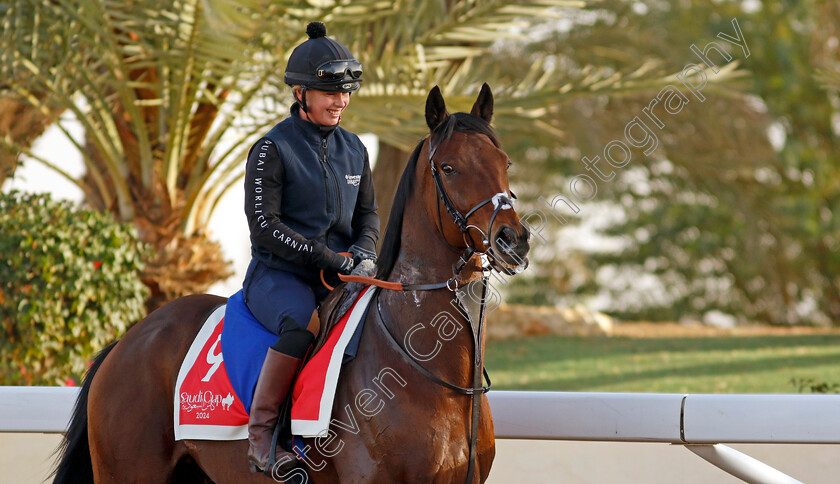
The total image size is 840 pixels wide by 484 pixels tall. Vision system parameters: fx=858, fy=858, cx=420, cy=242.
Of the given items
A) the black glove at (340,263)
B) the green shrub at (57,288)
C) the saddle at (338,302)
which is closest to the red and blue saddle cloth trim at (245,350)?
the saddle at (338,302)

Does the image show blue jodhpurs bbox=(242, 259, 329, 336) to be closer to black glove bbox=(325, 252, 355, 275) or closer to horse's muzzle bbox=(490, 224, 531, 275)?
black glove bbox=(325, 252, 355, 275)

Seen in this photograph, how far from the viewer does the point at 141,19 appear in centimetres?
679

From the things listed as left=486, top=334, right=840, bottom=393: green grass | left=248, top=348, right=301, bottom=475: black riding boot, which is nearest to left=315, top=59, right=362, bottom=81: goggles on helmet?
left=248, top=348, right=301, bottom=475: black riding boot

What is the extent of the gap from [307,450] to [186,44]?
4.79 metres

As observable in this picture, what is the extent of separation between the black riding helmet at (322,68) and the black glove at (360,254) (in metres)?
0.64

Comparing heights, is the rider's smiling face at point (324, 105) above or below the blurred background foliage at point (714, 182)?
below

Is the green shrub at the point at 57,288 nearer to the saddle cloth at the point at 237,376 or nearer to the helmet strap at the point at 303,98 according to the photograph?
the saddle cloth at the point at 237,376

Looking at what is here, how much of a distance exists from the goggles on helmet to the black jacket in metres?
0.23

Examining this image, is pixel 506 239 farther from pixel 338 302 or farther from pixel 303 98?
pixel 303 98

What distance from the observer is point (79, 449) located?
3.84m

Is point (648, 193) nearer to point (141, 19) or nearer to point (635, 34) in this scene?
point (635, 34)

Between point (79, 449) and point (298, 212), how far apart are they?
5.05 ft

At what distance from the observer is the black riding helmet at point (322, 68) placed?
3293 millimetres

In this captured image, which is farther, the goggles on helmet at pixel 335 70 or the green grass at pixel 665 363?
the green grass at pixel 665 363
